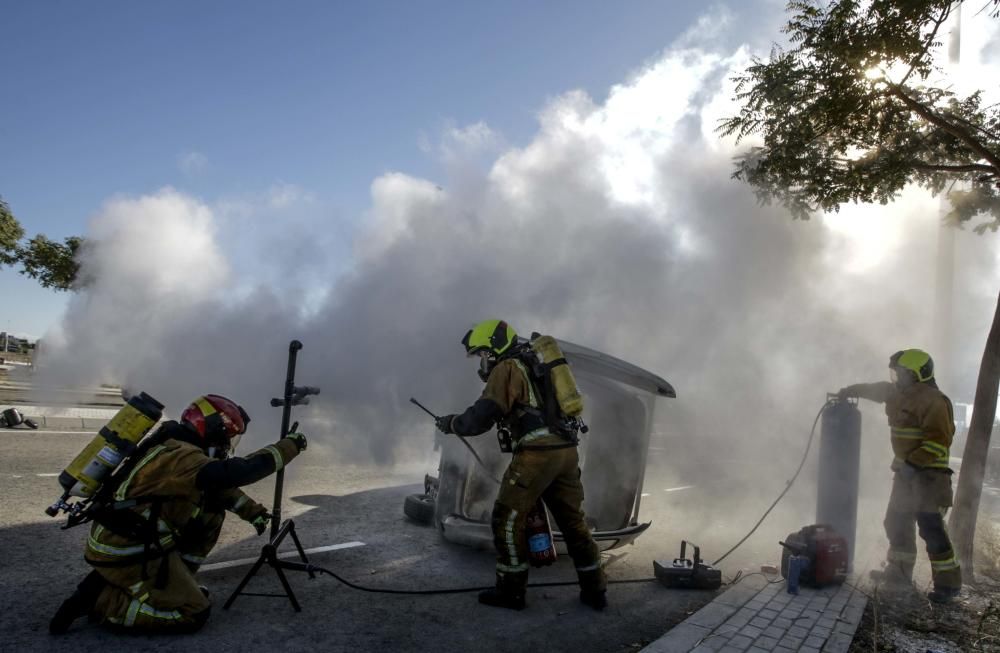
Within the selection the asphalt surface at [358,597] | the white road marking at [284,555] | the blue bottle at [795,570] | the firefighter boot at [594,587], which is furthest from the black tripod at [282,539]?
the blue bottle at [795,570]

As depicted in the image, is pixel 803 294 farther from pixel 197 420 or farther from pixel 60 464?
pixel 60 464

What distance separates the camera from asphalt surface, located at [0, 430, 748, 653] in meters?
3.53

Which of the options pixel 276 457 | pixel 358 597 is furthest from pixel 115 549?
pixel 358 597

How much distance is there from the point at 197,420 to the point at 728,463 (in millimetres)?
8656

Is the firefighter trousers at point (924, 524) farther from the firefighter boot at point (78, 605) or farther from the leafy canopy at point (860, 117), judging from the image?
the firefighter boot at point (78, 605)

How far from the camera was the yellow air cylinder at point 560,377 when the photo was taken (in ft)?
14.4

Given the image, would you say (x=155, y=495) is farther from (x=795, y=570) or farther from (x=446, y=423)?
(x=795, y=570)

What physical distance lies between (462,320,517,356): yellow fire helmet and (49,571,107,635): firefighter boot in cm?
253

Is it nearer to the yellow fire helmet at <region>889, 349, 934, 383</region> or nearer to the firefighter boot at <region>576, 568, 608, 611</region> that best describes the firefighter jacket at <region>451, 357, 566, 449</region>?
the firefighter boot at <region>576, 568, 608, 611</region>

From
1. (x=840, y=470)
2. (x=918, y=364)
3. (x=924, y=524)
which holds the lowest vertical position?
(x=924, y=524)

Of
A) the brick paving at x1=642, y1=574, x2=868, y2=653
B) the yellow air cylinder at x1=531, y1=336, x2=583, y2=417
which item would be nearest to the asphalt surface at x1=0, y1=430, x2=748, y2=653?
the brick paving at x1=642, y1=574, x2=868, y2=653

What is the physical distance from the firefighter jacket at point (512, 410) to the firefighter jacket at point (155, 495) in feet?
4.50

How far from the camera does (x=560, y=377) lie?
4.45 metres

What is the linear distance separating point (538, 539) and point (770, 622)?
1535 mm
